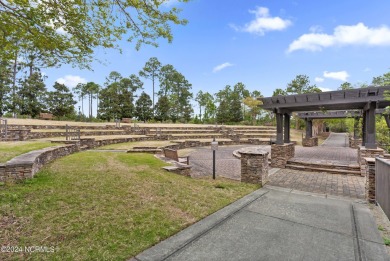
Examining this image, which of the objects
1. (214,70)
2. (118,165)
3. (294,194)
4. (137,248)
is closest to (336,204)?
(294,194)

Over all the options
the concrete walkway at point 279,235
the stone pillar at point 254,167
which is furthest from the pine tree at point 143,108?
the concrete walkway at point 279,235

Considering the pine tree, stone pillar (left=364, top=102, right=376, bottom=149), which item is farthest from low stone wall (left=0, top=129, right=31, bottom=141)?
the pine tree

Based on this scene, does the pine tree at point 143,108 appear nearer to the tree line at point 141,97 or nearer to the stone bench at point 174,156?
the tree line at point 141,97

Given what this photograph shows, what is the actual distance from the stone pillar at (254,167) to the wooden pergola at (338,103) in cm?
425

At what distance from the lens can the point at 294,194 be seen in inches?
219

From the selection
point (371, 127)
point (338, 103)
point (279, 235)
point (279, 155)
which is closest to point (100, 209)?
point (279, 235)

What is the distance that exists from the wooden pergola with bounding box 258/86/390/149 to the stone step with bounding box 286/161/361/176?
112 centimetres

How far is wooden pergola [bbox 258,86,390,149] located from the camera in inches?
324

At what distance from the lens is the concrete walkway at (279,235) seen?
273cm

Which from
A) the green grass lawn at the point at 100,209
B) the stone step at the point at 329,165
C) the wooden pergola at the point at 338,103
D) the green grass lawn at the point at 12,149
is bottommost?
the stone step at the point at 329,165

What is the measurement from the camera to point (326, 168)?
8.84 m

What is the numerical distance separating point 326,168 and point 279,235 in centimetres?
714

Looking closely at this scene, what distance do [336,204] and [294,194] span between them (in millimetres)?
Answer: 980

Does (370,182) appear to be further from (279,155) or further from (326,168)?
(279,155)
